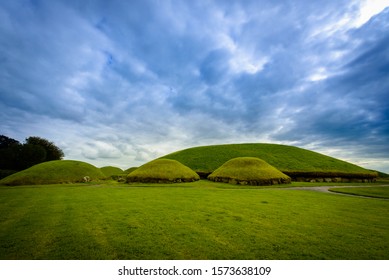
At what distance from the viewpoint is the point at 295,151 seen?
7869 cm

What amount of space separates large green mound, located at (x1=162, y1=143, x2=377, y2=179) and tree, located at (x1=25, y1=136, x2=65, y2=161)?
46.6m

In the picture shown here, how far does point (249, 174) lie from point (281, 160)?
32.0 metres

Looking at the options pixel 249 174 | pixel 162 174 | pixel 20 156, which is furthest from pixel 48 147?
pixel 249 174

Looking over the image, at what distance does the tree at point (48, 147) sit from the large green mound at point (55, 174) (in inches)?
1052

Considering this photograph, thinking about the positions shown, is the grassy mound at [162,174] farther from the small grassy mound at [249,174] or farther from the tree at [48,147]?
the tree at [48,147]

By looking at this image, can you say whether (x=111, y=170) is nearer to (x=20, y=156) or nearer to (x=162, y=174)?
(x=20, y=156)

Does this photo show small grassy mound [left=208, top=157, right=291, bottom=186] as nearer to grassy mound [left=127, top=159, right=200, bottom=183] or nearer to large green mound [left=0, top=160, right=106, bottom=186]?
grassy mound [left=127, top=159, right=200, bottom=183]

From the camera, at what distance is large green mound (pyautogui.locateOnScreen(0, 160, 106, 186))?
43062 millimetres

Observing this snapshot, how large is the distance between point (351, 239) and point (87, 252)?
10.2 m

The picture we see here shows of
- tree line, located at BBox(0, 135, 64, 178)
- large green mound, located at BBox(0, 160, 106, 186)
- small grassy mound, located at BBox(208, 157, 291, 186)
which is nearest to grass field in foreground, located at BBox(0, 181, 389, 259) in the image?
small grassy mound, located at BBox(208, 157, 291, 186)

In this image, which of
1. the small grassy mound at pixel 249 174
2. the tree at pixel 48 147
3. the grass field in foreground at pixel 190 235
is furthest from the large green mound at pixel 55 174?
the grass field in foreground at pixel 190 235

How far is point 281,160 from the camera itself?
6681 centimetres

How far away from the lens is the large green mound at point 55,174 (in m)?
43.1

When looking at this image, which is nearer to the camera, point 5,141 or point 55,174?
point 55,174
